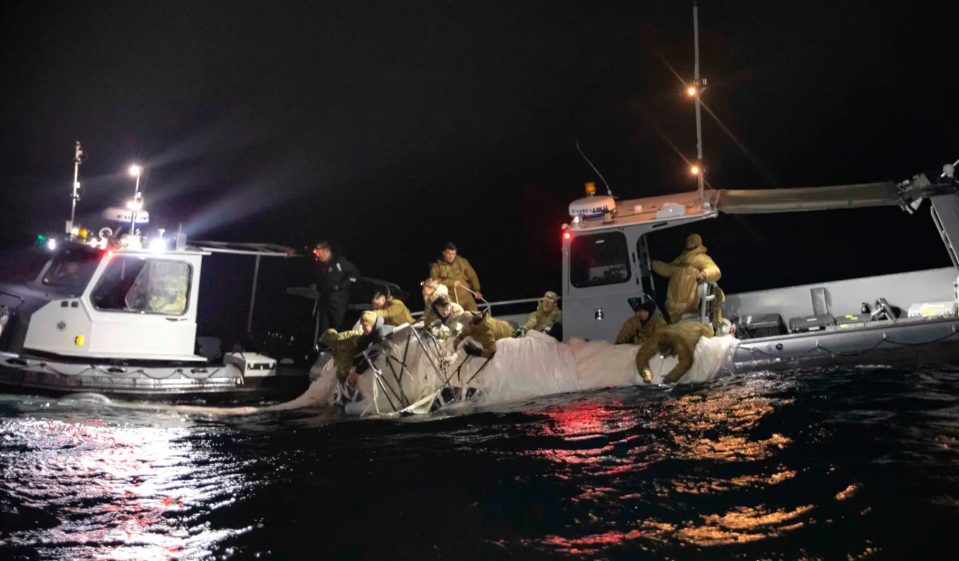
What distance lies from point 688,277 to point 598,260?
4.85 feet

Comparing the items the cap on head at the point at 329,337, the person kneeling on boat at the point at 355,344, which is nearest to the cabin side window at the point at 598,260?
the person kneeling on boat at the point at 355,344

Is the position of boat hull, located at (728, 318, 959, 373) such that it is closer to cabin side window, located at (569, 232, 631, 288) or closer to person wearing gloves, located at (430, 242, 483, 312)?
cabin side window, located at (569, 232, 631, 288)

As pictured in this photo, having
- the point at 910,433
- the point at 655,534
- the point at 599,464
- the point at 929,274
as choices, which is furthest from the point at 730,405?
the point at 929,274

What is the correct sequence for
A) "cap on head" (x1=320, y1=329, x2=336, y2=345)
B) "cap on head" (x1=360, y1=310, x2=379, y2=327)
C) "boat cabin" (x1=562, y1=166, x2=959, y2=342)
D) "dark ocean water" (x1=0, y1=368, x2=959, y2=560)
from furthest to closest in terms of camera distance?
"cap on head" (x1=320, y1=329, x2=336, y2=345)
"cap on head" (x1=360, y1=310, x2=379, y2=327)
"boat cabin" (x1=562, y1=166, x2=959, y2=342)
"dark ocean water" (x1=0, y1=368, x2=959, y2=560)

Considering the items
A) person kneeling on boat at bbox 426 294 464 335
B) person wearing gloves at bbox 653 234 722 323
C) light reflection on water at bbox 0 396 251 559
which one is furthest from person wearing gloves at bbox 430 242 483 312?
light reflection on water at bbox 0 396 251 559

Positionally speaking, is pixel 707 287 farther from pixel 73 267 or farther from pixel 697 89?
pixel 73 267

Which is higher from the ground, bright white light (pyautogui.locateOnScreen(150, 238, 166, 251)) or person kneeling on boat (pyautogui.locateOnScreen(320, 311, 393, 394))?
bright white light (pyautogui.locateOnScreen(150, 238, 166, 251))

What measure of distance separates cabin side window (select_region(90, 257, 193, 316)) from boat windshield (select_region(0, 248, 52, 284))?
39.4 inches

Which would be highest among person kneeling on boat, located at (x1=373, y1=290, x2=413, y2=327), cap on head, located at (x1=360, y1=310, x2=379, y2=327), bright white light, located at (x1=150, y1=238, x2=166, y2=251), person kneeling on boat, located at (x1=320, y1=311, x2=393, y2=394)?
bright white light, located at (x1=150, y1=238, x2=166, y2=251)

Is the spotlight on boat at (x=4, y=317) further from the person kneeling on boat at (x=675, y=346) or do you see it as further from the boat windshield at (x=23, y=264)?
the person kneeling on boat at (x=675, y=346)

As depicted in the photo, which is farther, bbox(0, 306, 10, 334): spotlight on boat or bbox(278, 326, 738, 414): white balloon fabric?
bbox(0, 306, 10, 334): spotlight on boat

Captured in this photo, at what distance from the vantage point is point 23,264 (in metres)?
10.6

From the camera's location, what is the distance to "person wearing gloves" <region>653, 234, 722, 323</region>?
8.61 m

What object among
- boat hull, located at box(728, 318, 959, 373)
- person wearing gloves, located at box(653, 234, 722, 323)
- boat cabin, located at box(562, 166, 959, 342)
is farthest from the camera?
person wearing gloves, located at box(653, 234, 722, 323)
